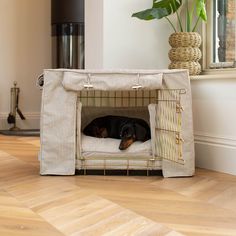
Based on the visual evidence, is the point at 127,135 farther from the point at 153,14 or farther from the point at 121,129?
the point at 153,14

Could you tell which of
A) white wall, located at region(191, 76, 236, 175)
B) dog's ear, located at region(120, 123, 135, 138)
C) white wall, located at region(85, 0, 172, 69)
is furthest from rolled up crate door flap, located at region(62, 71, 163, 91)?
white wall, located at region(85, 0, 172, 69)

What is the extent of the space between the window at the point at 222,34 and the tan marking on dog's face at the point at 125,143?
773 mm

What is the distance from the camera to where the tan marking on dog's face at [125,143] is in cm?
221

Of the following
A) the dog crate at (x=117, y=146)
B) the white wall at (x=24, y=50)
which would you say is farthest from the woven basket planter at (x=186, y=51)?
the white wall at (x=24, y=50)

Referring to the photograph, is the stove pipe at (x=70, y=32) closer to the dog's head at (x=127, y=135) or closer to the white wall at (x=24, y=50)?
the white wall at (x=24, y=50)

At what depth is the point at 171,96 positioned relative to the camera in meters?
2.19

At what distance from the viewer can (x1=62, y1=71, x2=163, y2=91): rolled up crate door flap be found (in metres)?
2.12

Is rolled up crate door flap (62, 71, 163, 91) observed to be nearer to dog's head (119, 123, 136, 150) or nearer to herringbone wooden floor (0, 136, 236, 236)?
dog's head (119, 123, 136, 150)

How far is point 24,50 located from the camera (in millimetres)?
4578

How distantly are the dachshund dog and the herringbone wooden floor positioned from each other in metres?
0.22

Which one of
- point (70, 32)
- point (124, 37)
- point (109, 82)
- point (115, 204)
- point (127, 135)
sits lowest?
point (115, 204)

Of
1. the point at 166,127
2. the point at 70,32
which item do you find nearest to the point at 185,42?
the point at 166,127

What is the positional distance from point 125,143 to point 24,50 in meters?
2.68

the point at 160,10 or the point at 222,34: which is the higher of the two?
the point at 160,10
